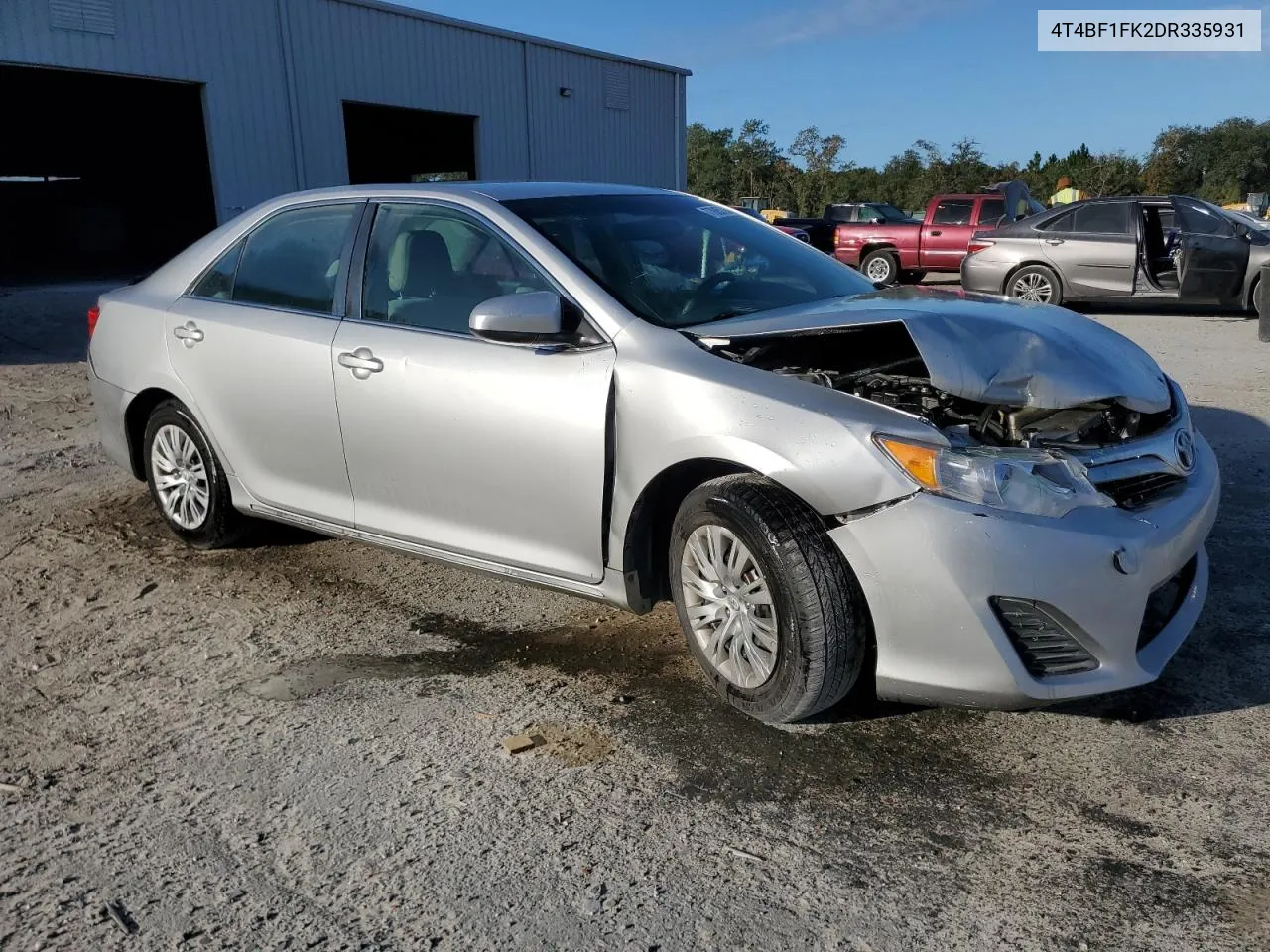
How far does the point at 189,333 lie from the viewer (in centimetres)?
464

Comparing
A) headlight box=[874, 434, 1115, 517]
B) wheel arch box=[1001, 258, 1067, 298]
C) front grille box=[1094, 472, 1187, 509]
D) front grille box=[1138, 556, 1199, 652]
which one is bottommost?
front grille box=[1138, 556, 1199, 652]

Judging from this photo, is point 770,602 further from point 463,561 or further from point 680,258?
point 680,258

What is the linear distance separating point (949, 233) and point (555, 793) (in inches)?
726

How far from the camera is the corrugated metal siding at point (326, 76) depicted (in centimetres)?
1517

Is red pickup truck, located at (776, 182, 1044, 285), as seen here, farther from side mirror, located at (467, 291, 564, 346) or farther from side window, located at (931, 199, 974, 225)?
side mirror, located at (467, 291, 564, 346)

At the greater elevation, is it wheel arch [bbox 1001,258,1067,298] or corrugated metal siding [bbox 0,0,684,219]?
corrugated metal siding [bbox 0,0,684,219]

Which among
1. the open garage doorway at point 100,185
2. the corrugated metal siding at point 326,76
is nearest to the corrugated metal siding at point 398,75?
the corrugated metal siding at point 326,76

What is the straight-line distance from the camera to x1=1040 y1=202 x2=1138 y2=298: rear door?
505 inches

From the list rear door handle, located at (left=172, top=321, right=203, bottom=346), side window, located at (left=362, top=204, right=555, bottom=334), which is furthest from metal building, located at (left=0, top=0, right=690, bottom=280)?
side window, located at (left=362, top=204, right=555, bottom=334)

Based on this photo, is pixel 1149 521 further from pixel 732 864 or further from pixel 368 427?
pixel 368 427

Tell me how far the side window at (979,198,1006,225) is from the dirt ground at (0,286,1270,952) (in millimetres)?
15898

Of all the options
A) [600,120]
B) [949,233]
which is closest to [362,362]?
[949,233]

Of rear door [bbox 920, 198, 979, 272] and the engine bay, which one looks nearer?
the engine bay

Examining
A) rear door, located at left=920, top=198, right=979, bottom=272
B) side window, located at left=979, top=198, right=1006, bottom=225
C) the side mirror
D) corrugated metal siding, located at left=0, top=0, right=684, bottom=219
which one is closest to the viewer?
the side mirror
